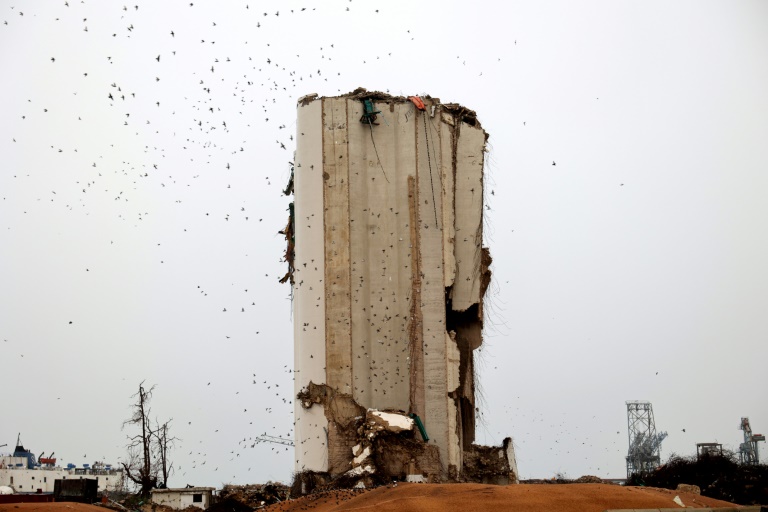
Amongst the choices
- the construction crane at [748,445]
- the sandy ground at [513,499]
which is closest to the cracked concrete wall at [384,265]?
the sandy ground at [513,499]

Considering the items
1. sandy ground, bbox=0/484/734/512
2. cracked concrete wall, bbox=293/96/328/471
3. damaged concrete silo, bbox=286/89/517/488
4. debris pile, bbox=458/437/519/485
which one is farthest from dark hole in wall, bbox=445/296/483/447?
sandy ground, bbox=0/484/734/512

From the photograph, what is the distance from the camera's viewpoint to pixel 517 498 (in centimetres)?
2230

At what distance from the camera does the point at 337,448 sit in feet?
102

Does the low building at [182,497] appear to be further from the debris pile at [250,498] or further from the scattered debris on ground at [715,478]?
the scattered debris on ground at [715,478]

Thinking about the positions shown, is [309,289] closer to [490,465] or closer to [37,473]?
[490,465]

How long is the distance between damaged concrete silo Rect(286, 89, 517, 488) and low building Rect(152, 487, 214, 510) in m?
4.44

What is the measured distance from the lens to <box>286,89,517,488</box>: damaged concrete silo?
3148 cm

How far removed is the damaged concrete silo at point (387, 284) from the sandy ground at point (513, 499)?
269 inches

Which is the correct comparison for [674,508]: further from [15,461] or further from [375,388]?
[15,461]

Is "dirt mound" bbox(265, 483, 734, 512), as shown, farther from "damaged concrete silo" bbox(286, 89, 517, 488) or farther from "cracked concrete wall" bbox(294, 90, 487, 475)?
"cracked concrete wall" bbox(294, 90, 487, 475)

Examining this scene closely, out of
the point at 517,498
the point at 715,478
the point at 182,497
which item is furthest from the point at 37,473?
the point at 517,498

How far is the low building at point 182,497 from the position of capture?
3381cm

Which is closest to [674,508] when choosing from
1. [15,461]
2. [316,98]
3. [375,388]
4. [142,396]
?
[375,388]

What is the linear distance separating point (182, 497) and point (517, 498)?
50.3 feet
